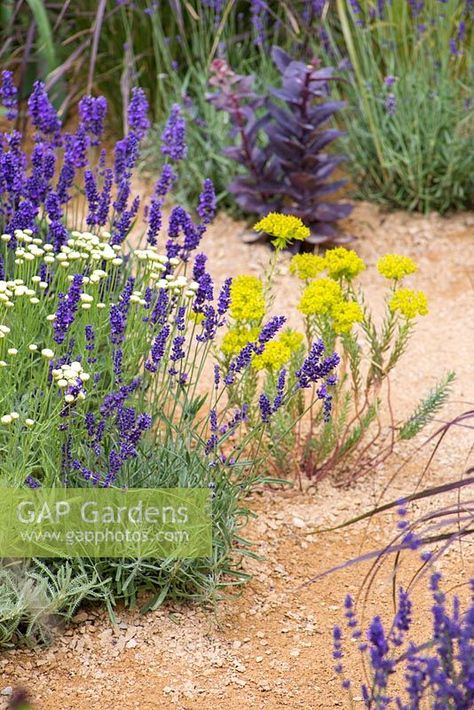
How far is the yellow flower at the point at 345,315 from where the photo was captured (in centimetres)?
292

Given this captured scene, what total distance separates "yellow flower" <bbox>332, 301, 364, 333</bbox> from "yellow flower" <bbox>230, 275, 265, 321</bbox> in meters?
0.27

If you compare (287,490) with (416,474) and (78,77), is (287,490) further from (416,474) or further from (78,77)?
(78,77)

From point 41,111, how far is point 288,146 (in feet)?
A: 6.07

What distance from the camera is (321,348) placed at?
8.11 feet

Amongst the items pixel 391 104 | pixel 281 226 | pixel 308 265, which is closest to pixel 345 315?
pixel 308 265

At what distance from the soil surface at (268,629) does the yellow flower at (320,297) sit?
0.49m

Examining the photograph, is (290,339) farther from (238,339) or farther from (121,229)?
(121,229)

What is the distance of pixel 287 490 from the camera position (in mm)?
3246

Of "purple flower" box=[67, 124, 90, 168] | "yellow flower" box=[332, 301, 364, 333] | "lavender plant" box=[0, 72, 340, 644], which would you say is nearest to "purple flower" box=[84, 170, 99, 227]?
"lavender plant" box=[0, 72, 340, 644]

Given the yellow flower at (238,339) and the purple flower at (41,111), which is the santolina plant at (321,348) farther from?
the purple flower at (41,111)

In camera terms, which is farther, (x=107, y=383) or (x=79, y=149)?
(x=79, y=149)

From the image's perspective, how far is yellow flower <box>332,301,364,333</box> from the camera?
2918 mm

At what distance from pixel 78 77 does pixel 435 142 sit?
7.26ft

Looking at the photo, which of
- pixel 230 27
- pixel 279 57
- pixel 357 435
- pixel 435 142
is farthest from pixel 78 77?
pixel 357 435
